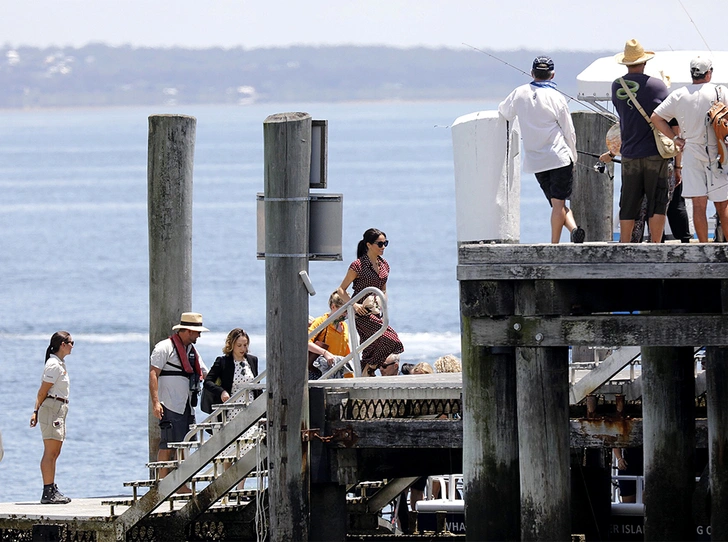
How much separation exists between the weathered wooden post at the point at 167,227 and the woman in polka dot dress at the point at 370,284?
1236 mm

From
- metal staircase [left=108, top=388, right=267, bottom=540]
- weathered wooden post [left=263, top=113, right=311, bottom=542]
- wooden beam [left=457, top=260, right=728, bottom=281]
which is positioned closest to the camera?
wooden beam [left=457, top=260, right=728, bottom=281]

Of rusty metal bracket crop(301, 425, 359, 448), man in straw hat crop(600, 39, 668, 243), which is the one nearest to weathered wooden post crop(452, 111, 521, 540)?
rusty metal bracket crop(301, 425, 359, 448)

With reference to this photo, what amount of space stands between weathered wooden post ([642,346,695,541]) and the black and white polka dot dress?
279 cm

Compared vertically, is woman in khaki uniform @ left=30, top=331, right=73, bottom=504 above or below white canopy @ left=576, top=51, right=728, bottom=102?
below

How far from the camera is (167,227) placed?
12.5m

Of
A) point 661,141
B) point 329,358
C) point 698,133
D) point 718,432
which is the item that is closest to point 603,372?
point 718,432

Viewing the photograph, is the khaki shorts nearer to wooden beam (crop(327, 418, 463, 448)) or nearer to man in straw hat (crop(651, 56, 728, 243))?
wooden beam (crop(327, 418, 463, 448))

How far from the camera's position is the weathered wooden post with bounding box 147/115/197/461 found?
12484 mm

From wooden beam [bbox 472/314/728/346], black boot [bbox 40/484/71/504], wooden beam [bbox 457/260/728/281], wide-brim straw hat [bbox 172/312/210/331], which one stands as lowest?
black boot [bbox 40/484/71/504]

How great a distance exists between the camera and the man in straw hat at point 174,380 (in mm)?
12109

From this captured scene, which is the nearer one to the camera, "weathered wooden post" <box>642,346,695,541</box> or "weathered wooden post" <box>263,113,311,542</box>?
"weathered wooden post" <box>642,346,695,541</box>

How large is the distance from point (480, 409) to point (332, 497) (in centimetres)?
179

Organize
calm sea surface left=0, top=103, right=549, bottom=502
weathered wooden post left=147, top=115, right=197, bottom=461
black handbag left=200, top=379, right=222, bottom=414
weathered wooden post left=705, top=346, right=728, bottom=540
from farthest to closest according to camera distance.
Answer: calm sea surface left=0, top=103, right=549, bottom=502
weathered wooden post left=147, top=115, right=197, bottom=461
black handbag left=200, top=379, right=222, bottom=414
weathered wooden post left=705, top=346, right=728, bottom=540

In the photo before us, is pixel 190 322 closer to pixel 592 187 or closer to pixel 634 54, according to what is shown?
pixel 592 187
